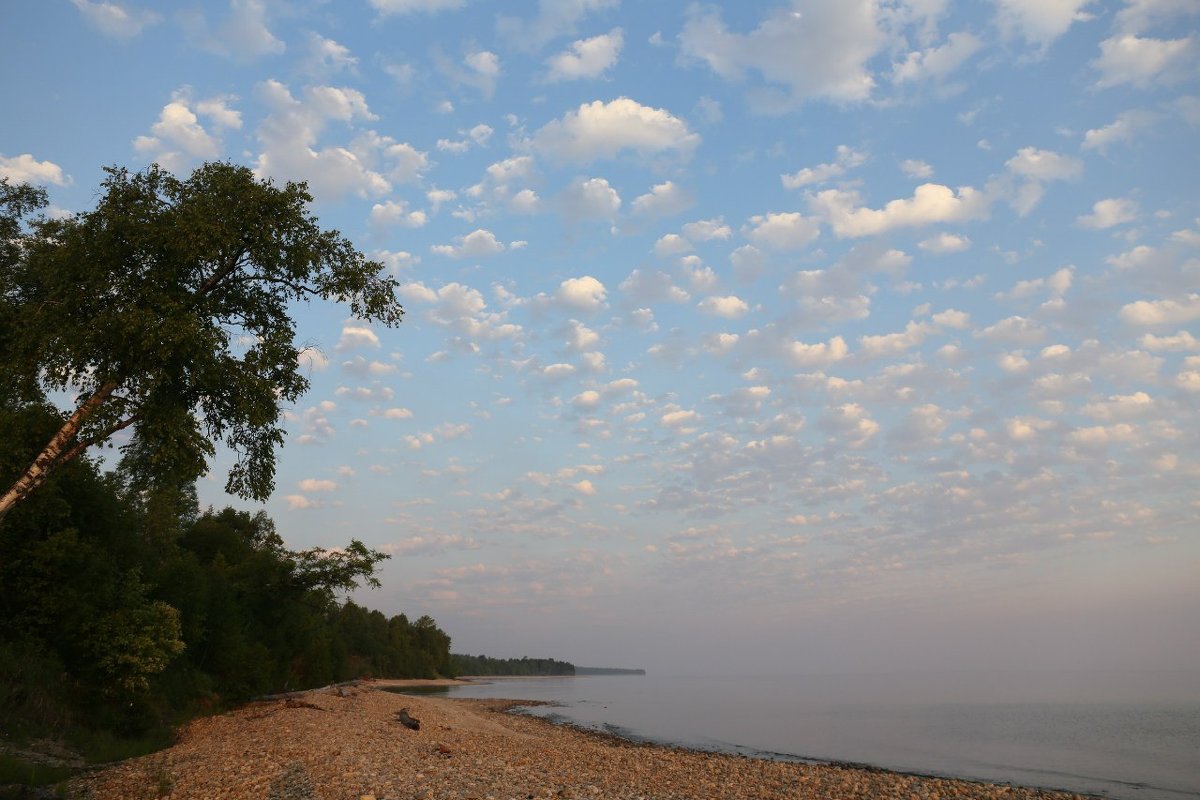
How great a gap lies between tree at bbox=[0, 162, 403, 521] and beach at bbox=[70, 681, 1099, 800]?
783cm

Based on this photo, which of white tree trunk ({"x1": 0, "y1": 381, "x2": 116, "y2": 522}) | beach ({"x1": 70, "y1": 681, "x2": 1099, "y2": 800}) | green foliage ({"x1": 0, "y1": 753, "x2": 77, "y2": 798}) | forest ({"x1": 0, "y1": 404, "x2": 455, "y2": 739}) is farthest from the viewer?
forest ({"x1": 0, "y1": 404, "x2": 455, "y2": 739})

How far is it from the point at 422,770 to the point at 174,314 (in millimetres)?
14315

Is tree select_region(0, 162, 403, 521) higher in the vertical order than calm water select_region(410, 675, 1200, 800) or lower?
higher

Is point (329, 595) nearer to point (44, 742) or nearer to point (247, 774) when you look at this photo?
point (44, 742)

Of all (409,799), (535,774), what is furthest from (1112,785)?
(409,799)

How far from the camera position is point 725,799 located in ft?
71.6

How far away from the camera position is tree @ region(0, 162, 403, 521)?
1623cm

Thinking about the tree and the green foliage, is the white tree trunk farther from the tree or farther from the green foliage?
the green foliage

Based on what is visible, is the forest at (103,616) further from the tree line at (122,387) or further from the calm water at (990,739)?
the calm water at (990,739)

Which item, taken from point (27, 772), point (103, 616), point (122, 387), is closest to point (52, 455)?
point (122, 387)

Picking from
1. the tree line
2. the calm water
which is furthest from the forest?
the calm water

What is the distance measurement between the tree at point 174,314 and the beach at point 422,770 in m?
7.83

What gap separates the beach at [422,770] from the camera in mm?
17641

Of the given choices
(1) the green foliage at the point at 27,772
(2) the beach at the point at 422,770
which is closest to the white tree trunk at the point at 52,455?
(1) the green foliage at the point at 27,772
